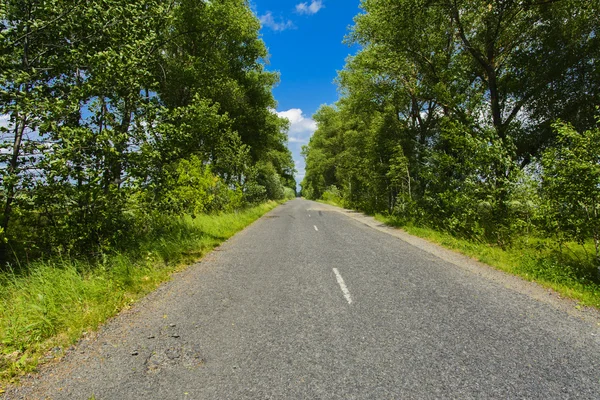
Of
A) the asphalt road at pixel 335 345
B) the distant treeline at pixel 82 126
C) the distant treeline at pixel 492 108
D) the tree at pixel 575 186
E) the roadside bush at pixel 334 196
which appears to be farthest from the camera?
the roadside bush at pixel 334 196

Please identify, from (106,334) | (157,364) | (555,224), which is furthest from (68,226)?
(555,224)

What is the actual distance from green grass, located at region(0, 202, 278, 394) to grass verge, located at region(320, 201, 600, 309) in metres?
7.86

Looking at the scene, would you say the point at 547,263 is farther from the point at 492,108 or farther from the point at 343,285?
the point at 492,108

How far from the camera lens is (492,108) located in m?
11.8

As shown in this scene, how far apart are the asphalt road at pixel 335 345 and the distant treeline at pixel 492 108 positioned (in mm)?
2815

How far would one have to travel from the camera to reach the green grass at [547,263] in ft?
18.2

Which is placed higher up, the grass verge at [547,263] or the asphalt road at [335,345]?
the grass verge at [547,263]

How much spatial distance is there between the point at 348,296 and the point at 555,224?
504 centimetres

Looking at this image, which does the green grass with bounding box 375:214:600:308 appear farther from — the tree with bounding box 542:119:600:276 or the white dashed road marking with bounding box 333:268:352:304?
the white dashed road marking with bounding box 333:268:352:304

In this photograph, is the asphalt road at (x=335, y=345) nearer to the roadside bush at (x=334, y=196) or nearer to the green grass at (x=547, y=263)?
the green grass at (x=547, y=263)

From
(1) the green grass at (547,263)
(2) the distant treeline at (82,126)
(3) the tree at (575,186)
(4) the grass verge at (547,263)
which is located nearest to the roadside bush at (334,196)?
(4) the grass verge at (547,263)

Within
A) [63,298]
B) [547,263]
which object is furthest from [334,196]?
[63,298]

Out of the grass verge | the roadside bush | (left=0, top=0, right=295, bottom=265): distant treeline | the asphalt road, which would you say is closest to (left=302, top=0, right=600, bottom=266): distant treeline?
the grass verge

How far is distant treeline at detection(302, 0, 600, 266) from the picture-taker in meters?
6.46
